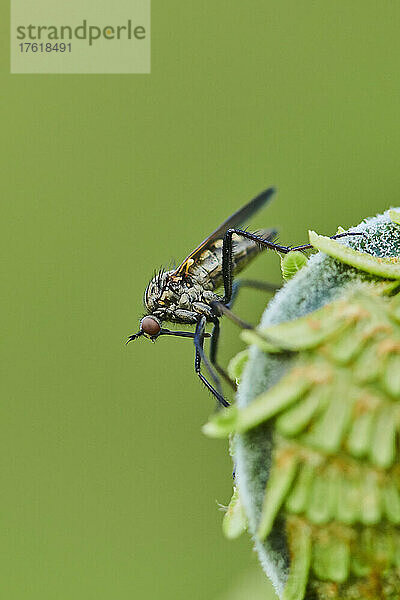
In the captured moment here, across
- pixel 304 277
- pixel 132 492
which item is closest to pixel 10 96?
pixel 132 492

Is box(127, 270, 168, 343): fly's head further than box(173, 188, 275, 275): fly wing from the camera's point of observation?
Yes

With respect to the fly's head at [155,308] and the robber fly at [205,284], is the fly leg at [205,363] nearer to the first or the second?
the robber fly at [205,284]

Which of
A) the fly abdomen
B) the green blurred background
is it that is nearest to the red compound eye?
the fly abdomen

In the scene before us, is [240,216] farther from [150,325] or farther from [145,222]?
[145,222]

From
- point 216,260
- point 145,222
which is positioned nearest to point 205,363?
point 216,260

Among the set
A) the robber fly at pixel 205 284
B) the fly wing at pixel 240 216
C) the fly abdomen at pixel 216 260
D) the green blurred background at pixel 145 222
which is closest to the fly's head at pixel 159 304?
the robber fly at pixel 205 284

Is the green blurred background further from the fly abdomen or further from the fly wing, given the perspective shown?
the fly wing

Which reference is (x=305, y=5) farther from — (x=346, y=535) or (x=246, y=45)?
(x=346, y=535)
